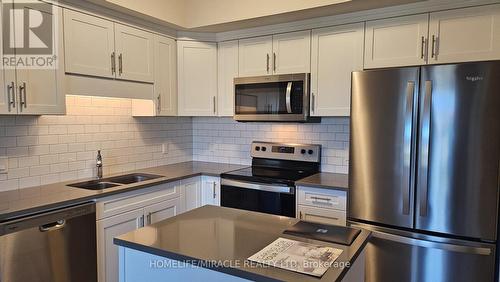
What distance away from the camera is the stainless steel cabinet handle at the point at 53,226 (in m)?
2.04

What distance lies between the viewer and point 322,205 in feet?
8.83

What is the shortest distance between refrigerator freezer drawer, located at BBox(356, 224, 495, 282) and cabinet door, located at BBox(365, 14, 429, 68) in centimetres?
128

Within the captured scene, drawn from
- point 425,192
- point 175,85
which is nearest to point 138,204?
point 175,85

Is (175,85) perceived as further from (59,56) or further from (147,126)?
(59,56)

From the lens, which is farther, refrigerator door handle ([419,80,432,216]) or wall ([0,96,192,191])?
wall ([0,96,192,191])

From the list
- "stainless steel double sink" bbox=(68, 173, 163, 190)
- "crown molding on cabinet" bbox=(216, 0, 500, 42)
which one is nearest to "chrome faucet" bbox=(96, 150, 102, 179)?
"stainless steel double sink" bbox=(68, 173, 163, 190)

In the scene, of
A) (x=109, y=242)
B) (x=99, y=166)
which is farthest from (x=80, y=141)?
(x=109, y=242)

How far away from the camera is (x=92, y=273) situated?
2359 mm

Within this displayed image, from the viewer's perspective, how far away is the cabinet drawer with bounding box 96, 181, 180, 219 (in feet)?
7.91

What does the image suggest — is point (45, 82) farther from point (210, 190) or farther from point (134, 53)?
point (210, 190)

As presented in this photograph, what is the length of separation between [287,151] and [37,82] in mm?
2158

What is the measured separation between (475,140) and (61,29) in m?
2.76

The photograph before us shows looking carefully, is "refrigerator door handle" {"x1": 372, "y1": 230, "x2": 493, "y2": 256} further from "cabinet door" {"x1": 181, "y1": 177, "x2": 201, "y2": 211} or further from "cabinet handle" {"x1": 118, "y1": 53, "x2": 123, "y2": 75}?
"cabinet handle" {"x1": 118, "y1": 53, "x2": 123, "y2": 75}

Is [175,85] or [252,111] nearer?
[252,111]
